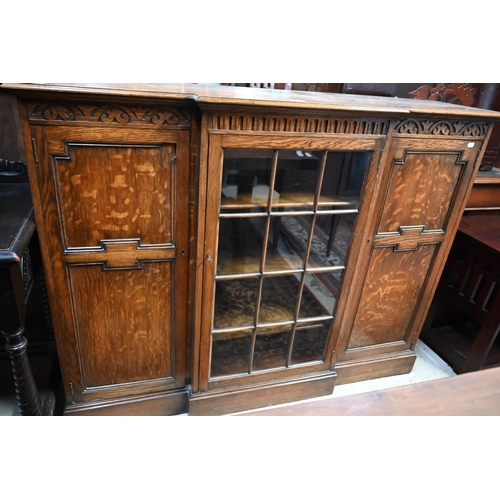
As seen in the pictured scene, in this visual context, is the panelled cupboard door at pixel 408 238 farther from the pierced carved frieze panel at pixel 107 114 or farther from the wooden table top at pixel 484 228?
the pierced carved frieze panel at pixel 107 114

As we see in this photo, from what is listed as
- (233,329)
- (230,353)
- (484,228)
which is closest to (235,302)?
(233,329)

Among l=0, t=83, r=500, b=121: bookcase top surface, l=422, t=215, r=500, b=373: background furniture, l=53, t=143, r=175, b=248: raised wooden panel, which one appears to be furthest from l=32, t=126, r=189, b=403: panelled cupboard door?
l=422, t=215, r=500, b=373: background furniture

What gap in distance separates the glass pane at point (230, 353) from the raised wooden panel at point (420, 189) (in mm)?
718

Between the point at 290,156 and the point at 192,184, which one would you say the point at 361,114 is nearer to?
the point at 290,156

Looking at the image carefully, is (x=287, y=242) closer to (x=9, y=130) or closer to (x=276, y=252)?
(x=276, y=252)

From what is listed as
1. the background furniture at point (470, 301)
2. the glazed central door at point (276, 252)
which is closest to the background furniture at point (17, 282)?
the glazed central door at point (276, 252)

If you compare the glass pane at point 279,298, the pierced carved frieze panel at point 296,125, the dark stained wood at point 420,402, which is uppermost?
the pierced carved frieze panel at point 296,125

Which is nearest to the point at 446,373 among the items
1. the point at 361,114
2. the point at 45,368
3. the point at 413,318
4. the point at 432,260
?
the point at 413,318

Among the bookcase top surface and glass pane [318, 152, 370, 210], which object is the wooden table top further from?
glass pane [318, 152, 370, 210]

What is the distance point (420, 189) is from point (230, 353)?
3.33 feet

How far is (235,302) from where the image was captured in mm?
1449

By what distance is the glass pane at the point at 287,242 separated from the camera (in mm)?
1345

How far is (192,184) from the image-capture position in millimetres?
1189

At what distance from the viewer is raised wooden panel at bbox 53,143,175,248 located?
108 cm
